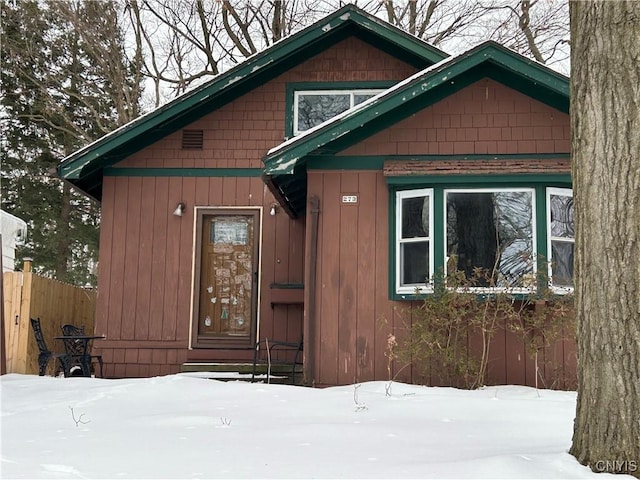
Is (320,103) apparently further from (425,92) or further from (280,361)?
(280,361)

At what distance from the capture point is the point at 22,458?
409 cm

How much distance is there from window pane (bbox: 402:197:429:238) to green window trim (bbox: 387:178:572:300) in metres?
0.13

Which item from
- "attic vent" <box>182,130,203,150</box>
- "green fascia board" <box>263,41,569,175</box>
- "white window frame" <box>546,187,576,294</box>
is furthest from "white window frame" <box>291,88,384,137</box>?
"white window frame" <box>546,187,576,294</box>

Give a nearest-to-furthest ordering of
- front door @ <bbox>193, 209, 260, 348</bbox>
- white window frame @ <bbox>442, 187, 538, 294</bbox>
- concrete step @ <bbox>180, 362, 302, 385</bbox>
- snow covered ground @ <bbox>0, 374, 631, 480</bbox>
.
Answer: snow covered ground @ <bbox>0, 374, 631, 480</bbox> → white window frame @ <bbox>442, 187, 538, 294</bbox> → concrete step @ <bbox>180, 362, 302, 385</bbox> → front door @ <bbox>193, 209, 260, 348</bbox>

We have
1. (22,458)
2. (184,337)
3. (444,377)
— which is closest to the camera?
(22,458)

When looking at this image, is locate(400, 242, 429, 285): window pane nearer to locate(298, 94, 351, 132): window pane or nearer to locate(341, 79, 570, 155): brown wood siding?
locate(341, 79, 570, 155): brown wood siding

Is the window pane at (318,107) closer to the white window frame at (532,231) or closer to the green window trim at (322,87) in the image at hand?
the green window trim at (322,87)

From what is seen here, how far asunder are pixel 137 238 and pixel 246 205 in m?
1.72

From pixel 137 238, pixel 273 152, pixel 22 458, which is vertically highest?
pixel 273 152

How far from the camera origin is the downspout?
320 inches

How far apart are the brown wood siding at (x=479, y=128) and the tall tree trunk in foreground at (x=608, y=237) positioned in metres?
4.37

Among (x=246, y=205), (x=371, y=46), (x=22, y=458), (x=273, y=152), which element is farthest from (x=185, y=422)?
(x=371, y=46)

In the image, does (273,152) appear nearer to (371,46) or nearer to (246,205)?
(246,205)

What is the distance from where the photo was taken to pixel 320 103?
10.6 m
